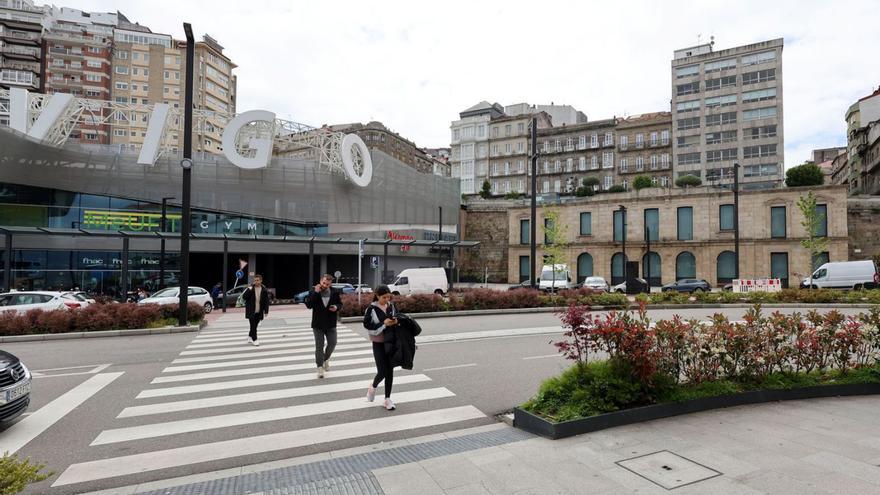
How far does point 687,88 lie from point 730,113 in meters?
6.78

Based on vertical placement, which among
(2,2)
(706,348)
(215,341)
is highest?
(2,2)

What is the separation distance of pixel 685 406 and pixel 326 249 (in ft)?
117

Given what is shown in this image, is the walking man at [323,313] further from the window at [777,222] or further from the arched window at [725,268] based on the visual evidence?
the window at [777,222]

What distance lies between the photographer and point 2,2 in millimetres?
73062

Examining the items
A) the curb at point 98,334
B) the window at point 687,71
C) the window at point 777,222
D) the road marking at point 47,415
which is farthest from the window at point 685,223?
the road marking at point 47,415

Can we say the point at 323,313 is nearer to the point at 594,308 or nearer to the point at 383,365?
the point at 383,365

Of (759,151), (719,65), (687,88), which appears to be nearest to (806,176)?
(759,151)

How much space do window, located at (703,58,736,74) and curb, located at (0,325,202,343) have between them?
70.8 meters

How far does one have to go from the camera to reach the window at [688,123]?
64375 millimetres

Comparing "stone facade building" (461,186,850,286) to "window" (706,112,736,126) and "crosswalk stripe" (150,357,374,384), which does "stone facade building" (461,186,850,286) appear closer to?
"window" (706,112,736,126)

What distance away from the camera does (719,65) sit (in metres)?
62.9

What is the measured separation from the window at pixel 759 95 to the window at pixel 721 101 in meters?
1.46

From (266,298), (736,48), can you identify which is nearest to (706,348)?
(266,298)

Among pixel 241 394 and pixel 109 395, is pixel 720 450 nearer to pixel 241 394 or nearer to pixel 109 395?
pixel 241 394
